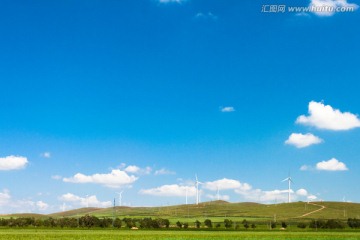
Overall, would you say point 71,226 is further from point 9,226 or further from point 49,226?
point 9,226

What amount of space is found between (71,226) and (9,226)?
23.6 metres

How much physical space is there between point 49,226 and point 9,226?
15.1 metres

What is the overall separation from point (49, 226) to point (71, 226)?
8.55 m

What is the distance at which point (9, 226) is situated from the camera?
195m

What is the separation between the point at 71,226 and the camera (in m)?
200

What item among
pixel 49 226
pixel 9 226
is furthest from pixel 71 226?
pixel 9 226

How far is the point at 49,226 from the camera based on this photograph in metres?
198
